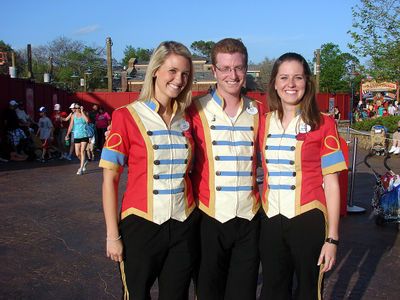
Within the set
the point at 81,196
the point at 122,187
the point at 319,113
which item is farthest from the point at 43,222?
the point at 319,113

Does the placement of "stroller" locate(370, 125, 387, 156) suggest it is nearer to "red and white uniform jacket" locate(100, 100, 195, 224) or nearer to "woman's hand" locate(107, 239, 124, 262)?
"red and white uniform jacket" locate(100, 100, 195, 224)

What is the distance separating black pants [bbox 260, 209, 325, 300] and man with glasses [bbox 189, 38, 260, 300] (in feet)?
0.30

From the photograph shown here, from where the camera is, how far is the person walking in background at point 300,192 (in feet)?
9.09

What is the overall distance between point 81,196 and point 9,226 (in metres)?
2.26

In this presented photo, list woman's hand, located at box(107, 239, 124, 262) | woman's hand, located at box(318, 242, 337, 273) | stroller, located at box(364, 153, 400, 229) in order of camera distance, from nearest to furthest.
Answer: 1. woman's hand, located at box(107, 239, 124, 262)
2. woman's hand, located at box(318, 242, 337, 273)
3. stroller, located at box(364, 153, 400, 229)

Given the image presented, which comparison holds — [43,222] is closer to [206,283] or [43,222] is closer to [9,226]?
[9,226]

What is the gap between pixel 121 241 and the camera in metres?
2.62


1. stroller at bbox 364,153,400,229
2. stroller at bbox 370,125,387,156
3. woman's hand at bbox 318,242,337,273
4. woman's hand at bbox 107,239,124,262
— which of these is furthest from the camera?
stroller at bbox 370,125,387,156

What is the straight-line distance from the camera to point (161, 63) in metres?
2.65

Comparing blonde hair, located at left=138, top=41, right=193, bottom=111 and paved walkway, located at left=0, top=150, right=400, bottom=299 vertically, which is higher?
blonde hair, located at left=138, top=41, right=193, bottom=111

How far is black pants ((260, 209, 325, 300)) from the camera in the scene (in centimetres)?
277

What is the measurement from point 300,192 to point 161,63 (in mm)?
1161

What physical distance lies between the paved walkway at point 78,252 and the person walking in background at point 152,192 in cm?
171

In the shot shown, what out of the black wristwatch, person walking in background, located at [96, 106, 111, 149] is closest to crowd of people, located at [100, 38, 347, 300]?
the black wristwatch
